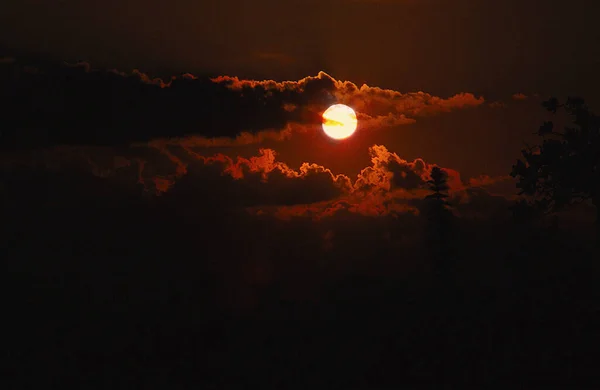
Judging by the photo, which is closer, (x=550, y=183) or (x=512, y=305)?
(x=550, y=183)

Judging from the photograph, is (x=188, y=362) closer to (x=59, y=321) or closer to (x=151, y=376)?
(x=151, y=376)

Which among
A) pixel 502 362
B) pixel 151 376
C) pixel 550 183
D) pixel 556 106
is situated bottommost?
pixel 502 362

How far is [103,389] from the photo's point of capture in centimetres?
6069

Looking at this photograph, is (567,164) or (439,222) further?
(439,222)

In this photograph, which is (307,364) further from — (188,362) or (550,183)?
(550,183)

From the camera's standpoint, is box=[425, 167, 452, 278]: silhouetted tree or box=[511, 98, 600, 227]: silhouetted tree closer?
box=[511, 98, 600, 227]: silhouetted tree

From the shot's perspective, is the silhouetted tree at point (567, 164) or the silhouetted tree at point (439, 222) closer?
the silhouetted tree at point (567, 164)

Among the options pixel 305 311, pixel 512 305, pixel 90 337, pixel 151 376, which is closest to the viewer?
pixel 512 305

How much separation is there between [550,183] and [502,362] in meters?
10.6

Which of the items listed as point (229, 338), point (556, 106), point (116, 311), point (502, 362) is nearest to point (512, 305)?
point (502, 362)

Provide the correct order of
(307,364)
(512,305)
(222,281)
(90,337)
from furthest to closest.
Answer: (222,281) < (90,337) < (307,364) < (512,305)

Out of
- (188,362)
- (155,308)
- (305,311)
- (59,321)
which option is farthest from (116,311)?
(188,362)

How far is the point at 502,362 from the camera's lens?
4031 cm

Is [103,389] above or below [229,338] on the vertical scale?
below
